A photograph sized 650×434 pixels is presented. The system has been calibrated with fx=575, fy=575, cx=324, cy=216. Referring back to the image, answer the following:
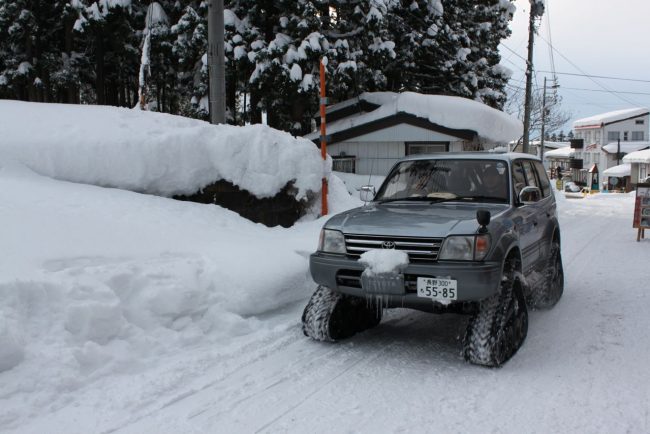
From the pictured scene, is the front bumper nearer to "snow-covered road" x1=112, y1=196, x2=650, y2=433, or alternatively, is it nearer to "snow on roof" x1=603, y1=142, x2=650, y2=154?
"snow-covered road" x1=112, y1=196, x2=650, y2=433

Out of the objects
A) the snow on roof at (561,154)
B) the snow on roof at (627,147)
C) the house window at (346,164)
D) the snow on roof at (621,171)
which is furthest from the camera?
the snow on roof at (561,154)

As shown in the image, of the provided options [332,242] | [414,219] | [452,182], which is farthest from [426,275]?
[452,182]

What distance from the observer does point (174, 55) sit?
18.7m

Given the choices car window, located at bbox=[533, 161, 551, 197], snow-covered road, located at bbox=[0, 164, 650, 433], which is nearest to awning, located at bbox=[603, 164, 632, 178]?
car window, located at bbox=[533, 161, 551, 197]

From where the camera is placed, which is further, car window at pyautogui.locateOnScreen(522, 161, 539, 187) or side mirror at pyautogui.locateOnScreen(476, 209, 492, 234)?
car window at pyautogui.locateOnScreen(522, 161, 539, 187)

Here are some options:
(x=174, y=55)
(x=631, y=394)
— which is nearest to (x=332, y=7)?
(x=174, y=55)

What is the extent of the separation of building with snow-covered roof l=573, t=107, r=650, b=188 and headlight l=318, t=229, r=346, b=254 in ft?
220

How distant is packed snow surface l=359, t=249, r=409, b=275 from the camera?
14.9 feet

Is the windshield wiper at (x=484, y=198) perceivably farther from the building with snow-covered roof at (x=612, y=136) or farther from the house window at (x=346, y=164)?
the building with snow-covered roof at (x=612, y=136)

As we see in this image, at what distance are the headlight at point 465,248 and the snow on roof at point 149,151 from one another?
458 centimetres

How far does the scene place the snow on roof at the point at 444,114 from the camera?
796 inches

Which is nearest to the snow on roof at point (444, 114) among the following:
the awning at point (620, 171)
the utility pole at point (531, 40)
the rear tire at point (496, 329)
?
the utility pole at point (531, 40)

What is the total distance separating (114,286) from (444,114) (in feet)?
56.1

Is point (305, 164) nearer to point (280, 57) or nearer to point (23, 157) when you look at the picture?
point (23, 157)
